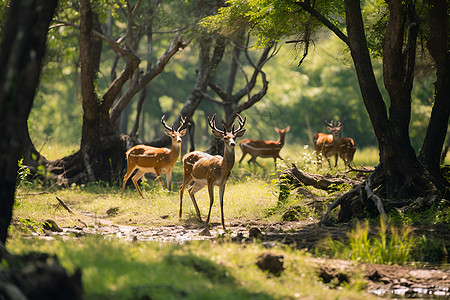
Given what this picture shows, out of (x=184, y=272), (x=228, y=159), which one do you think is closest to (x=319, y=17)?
(x=228, y=159)

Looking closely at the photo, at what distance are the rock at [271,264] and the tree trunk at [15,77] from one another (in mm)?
2956

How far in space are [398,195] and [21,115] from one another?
7.40m

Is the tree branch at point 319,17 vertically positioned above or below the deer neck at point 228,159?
above

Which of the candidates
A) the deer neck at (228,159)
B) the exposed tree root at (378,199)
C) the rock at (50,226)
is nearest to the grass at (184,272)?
the rock at (50,226)

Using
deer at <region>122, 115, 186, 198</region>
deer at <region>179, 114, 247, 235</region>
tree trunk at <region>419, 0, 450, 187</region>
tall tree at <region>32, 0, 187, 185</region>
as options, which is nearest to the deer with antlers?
tall tree at <region>32, 0, 187, 185</region>

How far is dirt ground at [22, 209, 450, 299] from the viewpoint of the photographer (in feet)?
24.3

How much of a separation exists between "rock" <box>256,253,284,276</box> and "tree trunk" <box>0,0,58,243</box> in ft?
9.70

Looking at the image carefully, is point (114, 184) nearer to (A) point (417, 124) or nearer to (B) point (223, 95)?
(B) point (223, 95)

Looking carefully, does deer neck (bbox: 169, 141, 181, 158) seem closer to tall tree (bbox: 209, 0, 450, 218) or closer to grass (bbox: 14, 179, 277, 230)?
grass (bbox: 14, 179, 277, 230)

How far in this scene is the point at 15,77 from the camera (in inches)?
241

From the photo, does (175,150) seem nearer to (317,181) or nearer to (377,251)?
(317,181)

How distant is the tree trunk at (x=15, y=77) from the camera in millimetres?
6105

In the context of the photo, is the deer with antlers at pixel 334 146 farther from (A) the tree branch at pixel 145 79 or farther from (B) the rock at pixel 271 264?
(B) the rock at pixel 271 264

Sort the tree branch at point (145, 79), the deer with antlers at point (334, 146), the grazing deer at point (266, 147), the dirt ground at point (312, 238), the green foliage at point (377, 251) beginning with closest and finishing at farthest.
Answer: the dirt ground at point (312, 238) < the green foliage at point (377, 251) < the tree branch at point (145, 79) < the deer with antlers at point (334, 146) < the grazing deer at point (266, 147)
